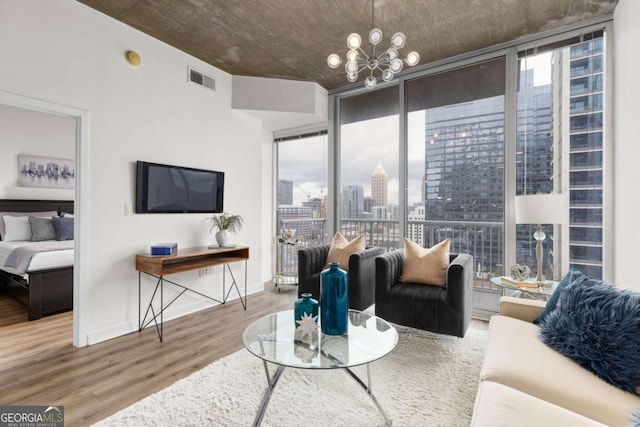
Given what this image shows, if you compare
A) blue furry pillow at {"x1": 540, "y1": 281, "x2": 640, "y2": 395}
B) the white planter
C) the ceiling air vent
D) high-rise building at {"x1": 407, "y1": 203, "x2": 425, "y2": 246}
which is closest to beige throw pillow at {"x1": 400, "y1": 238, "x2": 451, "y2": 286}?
high-rise building at {"x1": 407, "y1": 203, "x2": 425, "y2": 246}

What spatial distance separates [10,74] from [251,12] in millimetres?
1891

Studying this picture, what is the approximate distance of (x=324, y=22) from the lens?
2.89 m

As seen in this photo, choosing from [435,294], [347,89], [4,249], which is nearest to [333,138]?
[347,89]

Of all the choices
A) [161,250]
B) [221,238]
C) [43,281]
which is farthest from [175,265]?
[43,281]

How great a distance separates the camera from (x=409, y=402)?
180 centimetres

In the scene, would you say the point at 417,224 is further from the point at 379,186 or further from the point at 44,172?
the point at 44,172

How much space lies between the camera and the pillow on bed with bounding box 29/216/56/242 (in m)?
4.30

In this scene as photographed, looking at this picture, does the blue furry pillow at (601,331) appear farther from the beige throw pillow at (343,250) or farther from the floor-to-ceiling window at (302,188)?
the floor-to-ceiling window at (302,188)

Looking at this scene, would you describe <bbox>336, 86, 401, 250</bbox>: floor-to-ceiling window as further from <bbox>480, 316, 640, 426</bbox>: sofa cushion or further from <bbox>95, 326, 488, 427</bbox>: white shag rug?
<bbox>480, 316, 640, 426</bbox>: sofa cushion

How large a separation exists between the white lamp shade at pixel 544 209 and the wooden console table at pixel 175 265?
9.32 feet

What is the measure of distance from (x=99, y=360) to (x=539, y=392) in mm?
2834

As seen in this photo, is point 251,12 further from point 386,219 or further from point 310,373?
point 310,373

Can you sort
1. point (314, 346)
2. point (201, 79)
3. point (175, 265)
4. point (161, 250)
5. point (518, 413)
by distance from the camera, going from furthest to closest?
point (201, 79), point (175, 265), point (161, 250), point (314, 346), point (518, 413)

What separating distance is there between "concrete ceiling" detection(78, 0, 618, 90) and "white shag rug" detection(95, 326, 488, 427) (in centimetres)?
290
